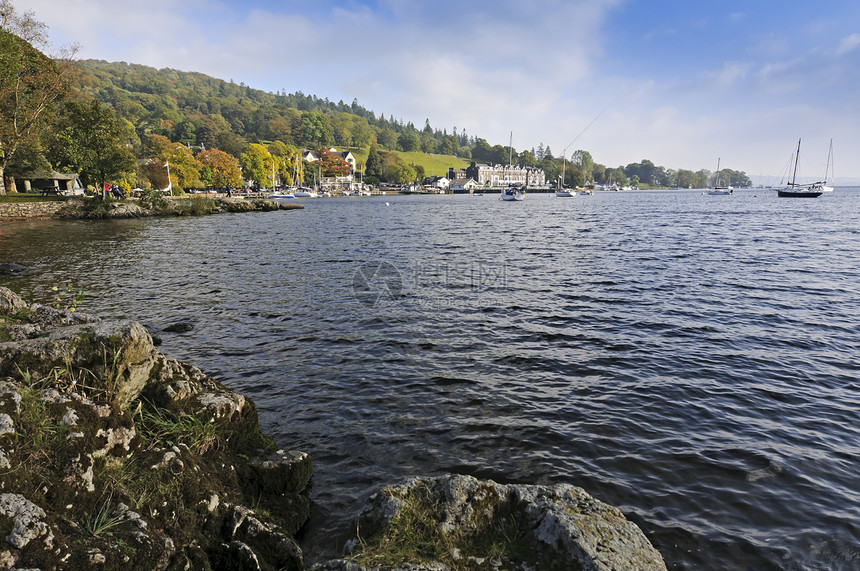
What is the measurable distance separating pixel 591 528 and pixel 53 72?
73.1m

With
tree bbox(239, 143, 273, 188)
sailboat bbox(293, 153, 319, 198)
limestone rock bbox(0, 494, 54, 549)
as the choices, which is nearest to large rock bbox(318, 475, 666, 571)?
limestone rock bbox(0, 494, 54, 549)

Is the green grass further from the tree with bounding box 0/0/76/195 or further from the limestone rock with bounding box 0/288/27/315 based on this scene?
the limestone rock with bounding box 0/288/27/315

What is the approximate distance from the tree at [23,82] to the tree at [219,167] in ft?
247

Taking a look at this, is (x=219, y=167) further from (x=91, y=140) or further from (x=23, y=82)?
(x=23, y=82)

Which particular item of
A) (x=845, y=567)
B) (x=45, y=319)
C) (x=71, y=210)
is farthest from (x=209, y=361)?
(x=71, y=210)

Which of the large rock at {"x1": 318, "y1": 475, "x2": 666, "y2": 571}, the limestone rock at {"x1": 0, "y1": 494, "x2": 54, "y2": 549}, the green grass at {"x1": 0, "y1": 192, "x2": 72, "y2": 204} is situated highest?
the green grass at {"x1": 0, "y1": 192, "x2": 72, "y2": 204}

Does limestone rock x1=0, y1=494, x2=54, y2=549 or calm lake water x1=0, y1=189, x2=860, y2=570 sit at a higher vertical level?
limestone rock x1=0, y1=494, x2=54, y2=549

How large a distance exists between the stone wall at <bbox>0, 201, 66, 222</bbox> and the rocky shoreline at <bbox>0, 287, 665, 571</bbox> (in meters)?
60.4

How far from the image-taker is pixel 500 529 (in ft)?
15.4

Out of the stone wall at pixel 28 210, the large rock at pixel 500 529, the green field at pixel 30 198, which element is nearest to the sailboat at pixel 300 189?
the green field at pixel 30 198

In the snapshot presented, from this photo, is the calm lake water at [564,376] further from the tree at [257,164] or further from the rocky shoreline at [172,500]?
the tree at [257,164]

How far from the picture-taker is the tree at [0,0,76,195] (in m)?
44.4

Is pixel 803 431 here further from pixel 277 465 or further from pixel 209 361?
pixel 209 361

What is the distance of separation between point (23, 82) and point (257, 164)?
100 m
